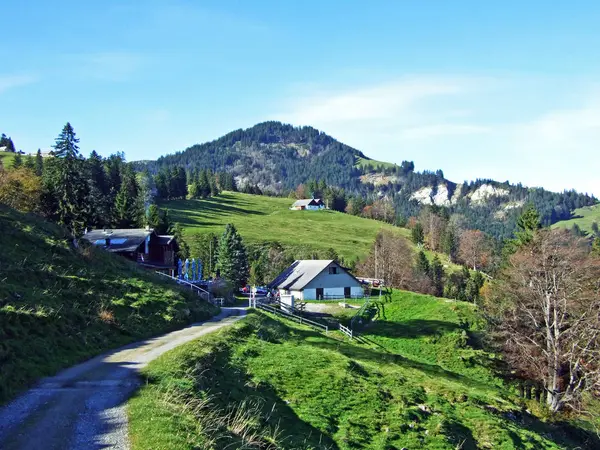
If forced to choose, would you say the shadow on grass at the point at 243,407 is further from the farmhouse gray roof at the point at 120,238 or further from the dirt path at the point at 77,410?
the farmhouse gray roof at the point at 120,238

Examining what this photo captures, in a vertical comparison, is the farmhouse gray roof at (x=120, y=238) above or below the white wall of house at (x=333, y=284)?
above

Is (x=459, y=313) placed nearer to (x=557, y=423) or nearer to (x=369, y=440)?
(x=557, y=423)

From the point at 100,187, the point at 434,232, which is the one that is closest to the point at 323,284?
the point at 100,187

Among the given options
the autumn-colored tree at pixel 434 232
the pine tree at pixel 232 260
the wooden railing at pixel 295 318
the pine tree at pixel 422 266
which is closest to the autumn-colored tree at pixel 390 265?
the pine tree at pixel 422 266

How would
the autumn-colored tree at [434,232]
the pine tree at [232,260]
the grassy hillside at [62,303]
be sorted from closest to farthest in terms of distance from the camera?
the grassy hillside at [62,303] → the pine tree at [232,260] → the autumn-colored tree at [434,232]

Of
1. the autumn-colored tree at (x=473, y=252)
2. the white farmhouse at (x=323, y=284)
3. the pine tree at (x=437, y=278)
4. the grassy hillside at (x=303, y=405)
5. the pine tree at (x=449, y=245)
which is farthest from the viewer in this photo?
the pine tree at (x=449, y=245)

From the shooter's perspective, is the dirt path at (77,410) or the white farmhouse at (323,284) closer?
the dirt path at (77,410)
